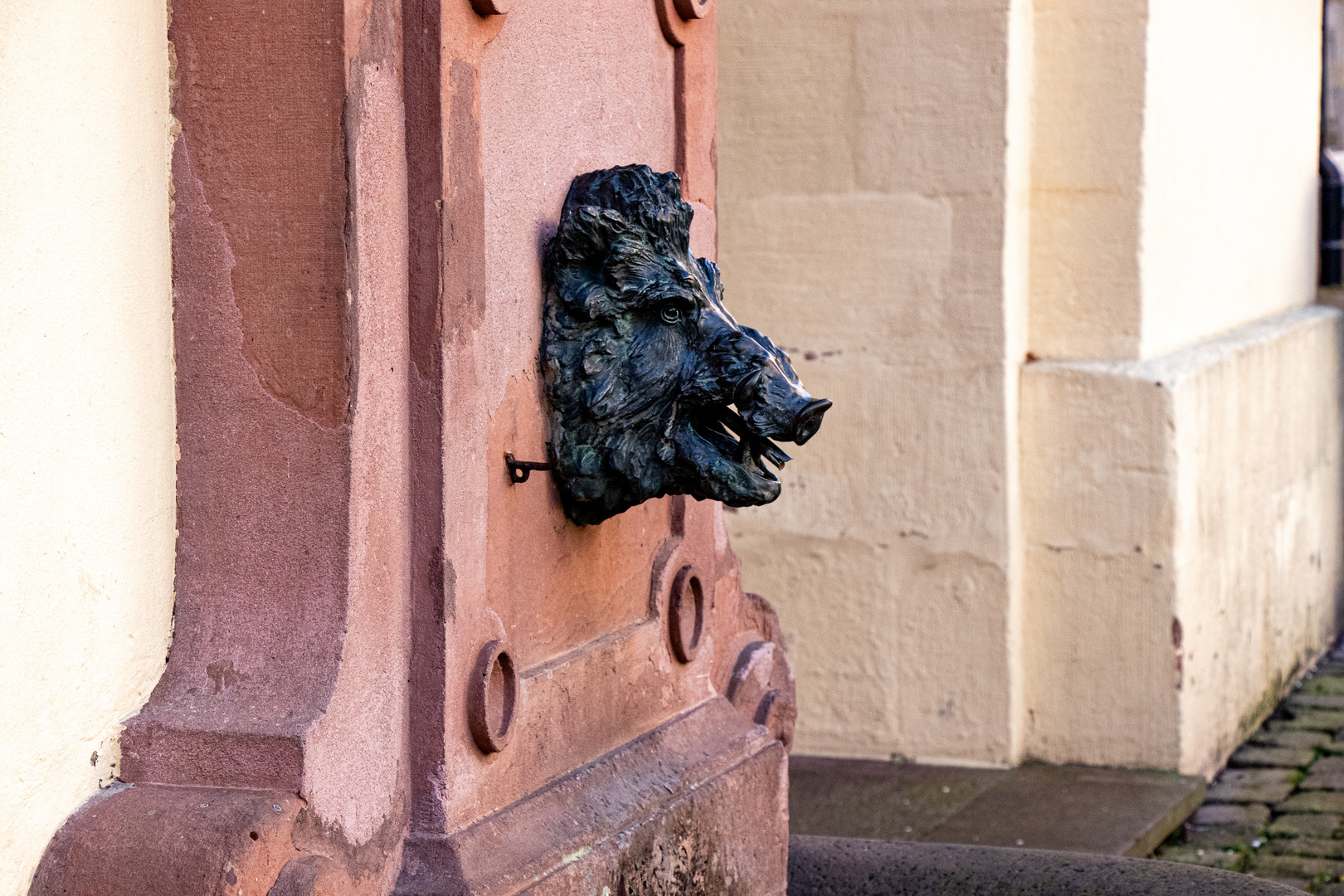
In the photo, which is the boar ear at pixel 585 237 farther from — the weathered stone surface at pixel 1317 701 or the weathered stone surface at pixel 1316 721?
the weathered stone surface at pixel 1317 701

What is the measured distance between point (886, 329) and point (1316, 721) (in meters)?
2.13

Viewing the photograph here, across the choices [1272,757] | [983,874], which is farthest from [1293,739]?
[983,874]

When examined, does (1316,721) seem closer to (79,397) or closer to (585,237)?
(585,237)

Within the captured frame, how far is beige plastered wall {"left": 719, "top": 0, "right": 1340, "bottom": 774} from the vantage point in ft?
14.5

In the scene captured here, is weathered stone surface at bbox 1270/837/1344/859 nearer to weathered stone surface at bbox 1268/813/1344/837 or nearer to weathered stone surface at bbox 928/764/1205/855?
weathered stone surface at bbox 1268/813/1344/837

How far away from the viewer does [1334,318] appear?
6516mm

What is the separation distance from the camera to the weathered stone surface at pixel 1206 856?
4105 mm

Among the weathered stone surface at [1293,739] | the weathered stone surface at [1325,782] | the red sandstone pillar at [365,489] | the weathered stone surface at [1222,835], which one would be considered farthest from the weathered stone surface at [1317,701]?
the red sandstone pillar at [365,489]

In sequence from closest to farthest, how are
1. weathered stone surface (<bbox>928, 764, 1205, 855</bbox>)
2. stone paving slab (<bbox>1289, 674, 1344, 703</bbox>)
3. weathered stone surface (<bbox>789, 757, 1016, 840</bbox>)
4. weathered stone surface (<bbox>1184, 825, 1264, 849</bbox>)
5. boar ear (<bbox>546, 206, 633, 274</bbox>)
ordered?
boar ear (<bbox>546, 206, 633, 274</bbox>), weathered stone surface (<bbox>928, 764, 1205, 855</bbox>), weathered stone surface (<bbox>789, 757, 1016, 840</bbox>), weathered stone surface (<bbox>1184, 825, 1264, 849</bbox>), stone paving slab (<bbox>1289, 674, 1344, 703</bbox>)

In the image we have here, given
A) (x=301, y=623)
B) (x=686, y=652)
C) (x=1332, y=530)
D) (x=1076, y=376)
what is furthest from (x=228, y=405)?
(x=1332, y=530)

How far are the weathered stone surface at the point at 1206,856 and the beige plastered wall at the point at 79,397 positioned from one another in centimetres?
304

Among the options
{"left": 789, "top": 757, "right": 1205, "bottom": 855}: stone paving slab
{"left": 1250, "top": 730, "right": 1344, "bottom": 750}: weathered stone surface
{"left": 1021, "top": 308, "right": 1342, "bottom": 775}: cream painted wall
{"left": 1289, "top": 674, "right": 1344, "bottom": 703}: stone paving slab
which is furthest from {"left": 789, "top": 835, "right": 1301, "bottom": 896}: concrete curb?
{"left": 1289, "top": 674, "right": 1344, "bottom": 703}: stone paving slab

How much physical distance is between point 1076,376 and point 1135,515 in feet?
1.30

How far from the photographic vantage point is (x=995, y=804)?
4.21 metres
